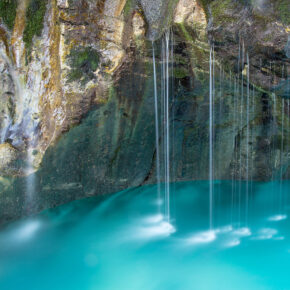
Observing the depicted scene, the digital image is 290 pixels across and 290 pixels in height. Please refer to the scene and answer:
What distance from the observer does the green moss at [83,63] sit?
517cm

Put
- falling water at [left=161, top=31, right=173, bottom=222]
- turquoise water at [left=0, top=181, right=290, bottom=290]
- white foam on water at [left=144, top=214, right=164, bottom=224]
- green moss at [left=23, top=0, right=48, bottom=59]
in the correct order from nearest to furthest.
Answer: turquoise water at [left=0, top=181, right=290, bottom=290] < green moss at [left=23, top=0, right=48, bottom=59] < falling water at [left=161, top=31, right=173, bottom=222] < white foam on water at [left=144, top=214, right=164, bottom=224]

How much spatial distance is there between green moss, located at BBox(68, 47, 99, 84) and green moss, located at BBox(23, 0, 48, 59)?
70 cm

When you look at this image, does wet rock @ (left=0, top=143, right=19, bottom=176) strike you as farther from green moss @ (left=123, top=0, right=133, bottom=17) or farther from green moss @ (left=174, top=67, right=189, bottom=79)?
green moss @ (left=174, top=67, right=189, bottom=79)

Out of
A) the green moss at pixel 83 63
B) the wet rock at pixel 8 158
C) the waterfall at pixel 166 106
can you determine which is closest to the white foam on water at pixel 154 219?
the waterfall at pixel 166 106

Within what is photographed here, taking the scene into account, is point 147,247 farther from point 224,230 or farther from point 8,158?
point 8,158

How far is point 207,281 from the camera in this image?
13.4 ft

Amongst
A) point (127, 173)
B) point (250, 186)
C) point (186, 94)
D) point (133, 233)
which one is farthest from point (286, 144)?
point (133, 233)

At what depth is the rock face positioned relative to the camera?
5102 mm

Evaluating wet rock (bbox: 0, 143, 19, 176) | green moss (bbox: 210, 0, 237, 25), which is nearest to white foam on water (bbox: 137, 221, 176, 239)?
wet rock (bbox: 0, 143, 19, 176)

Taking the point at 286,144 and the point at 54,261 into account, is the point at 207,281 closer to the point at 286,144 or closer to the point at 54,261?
the point at 54,261

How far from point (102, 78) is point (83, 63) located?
461 mm

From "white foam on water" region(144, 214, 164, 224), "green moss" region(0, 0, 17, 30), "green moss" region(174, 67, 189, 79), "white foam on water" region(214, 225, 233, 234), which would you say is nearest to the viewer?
"green moss" region(0, 0, 17, 30)

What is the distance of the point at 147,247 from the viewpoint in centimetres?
492

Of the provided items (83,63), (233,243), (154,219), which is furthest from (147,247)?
(83,63)
